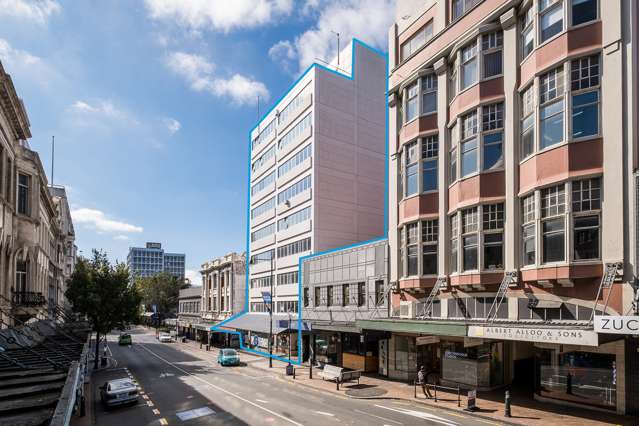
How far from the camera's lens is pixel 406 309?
90.1 feet

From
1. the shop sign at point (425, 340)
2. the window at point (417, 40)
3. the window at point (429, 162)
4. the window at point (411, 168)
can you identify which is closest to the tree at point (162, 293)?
the window at point (411, 168)

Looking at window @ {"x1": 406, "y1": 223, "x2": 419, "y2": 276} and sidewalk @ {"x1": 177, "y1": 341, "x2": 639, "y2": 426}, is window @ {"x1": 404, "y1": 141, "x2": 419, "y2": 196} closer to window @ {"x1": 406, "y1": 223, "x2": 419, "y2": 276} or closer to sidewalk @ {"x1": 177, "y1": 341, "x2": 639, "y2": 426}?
window @ {"x1": 406, "y1": 223, "x2": 419, "y2": 276}

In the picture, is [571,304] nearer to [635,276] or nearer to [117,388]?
[635,276]

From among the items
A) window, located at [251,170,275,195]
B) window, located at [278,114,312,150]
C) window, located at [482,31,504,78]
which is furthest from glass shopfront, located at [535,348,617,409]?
window, located at [251,170,275,195]

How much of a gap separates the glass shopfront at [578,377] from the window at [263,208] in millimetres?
37973

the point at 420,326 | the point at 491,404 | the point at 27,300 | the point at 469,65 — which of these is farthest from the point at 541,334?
the point at 27,300

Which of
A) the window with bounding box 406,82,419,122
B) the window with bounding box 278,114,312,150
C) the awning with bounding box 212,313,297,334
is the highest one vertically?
the window with bounding box 278,114,312,150

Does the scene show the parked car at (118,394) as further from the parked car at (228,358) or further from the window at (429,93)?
the window at (429,93)

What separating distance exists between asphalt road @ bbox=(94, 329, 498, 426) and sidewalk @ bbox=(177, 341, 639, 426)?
0.73 meters

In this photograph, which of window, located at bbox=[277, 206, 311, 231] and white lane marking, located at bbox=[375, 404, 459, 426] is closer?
white lane marking, located at bbox=[375, 404, 459, 426]

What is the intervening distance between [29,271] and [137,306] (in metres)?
14.6

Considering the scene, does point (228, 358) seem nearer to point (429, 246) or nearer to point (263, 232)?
point (263, 232)

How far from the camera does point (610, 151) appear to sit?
56.0 feet

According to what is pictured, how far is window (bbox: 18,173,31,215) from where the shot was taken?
84.8ft
